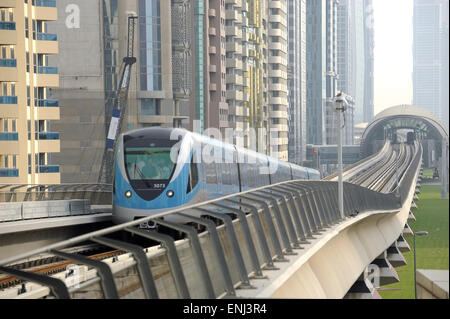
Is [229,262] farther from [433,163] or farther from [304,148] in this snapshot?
[304,148]

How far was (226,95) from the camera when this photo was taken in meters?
122

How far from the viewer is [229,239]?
37.0 feet

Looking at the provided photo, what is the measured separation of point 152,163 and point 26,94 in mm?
34265

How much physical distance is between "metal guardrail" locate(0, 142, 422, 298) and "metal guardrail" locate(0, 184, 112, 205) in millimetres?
12438

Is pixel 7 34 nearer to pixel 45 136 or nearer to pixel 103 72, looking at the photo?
pixel 45 136

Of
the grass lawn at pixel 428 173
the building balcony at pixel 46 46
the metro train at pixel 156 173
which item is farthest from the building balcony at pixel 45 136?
the grass lawn at pixel 428 173

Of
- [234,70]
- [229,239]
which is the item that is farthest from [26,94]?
[234,70]

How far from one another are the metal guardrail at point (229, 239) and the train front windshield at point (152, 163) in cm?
575

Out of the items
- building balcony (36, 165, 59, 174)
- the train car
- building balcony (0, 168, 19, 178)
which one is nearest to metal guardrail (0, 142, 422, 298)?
building balcony (0, 168, 19, 178)

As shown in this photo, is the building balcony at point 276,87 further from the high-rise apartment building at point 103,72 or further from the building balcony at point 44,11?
the building balcony at point 44,11

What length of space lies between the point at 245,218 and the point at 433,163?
14518 cm

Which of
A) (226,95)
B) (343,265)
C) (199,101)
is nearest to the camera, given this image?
(343,265)

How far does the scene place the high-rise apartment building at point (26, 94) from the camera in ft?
186
